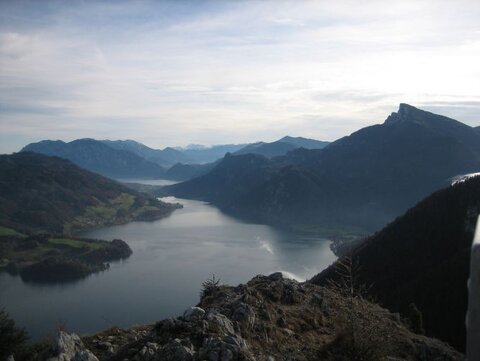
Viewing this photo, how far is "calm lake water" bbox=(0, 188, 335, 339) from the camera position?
276ft

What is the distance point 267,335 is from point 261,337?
0.27 m

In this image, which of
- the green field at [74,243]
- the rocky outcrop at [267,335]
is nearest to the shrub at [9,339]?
the rocky outcrop at [267,335]

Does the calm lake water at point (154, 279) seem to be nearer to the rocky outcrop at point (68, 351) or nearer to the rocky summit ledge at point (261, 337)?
the rocky summit ledge at point (261, 337)

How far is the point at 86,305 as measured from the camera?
92.3 m

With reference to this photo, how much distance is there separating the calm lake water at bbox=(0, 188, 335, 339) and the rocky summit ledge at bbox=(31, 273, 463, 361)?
156ft

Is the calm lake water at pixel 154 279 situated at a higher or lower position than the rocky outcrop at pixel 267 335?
lower

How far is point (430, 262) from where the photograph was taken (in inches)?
3000

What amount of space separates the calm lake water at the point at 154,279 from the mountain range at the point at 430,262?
29.5 metres

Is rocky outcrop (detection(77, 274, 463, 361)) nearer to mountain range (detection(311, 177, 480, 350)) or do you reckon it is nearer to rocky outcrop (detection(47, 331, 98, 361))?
rocky outcrop (detection(47, 331, 98, 361))

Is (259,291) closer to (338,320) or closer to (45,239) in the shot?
(338,320)

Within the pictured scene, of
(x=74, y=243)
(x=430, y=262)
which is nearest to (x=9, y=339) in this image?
(x=430, y=262)

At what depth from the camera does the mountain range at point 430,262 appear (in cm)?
5662

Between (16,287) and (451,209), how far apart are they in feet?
331

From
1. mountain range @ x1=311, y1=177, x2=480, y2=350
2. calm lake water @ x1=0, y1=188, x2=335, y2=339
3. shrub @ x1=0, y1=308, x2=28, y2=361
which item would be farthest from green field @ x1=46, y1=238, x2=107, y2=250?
shrub @ x1=0, y1=308, x2=28, y2=361
